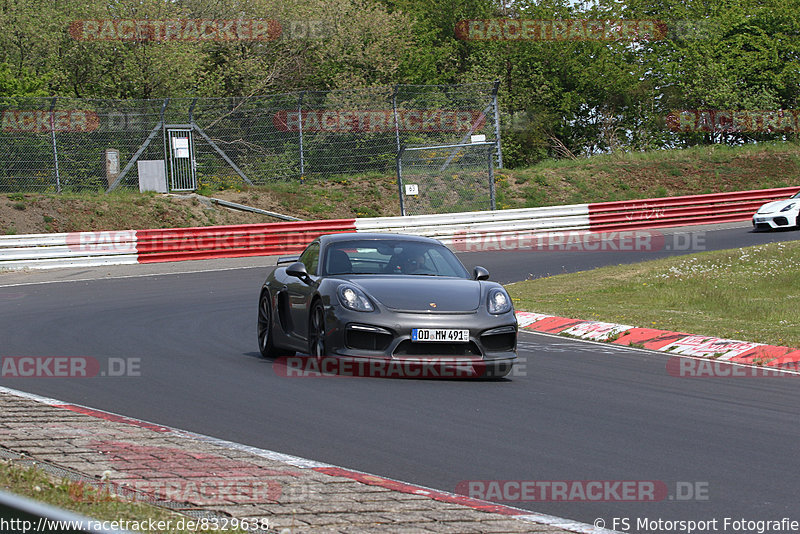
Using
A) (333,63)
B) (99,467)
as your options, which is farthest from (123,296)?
(333,63)

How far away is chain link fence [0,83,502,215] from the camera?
27.3 meters

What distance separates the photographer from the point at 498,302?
934 cm

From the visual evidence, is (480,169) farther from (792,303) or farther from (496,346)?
(496,346)

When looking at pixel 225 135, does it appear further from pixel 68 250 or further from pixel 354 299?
pixel 354 299

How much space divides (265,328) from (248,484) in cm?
578

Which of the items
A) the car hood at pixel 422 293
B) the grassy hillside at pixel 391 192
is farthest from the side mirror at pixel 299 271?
the grassy hillside at pixel 391 192

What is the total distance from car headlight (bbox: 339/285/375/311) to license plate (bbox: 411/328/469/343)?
464 millimetres

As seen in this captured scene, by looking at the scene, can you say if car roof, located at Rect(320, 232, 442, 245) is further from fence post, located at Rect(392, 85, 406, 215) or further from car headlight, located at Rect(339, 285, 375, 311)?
fence post, located at Rect(392, 85, 406, 215)

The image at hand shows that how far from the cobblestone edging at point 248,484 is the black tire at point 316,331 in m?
2.72

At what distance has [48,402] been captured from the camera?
7.54m

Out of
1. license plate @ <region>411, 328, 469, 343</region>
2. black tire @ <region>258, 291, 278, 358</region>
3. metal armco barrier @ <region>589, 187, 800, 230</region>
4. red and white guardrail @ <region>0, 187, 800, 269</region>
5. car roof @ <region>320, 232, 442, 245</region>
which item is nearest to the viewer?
license plate @ <region>411, 328, 469, 343</region>

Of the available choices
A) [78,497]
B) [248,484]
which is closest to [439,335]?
[248,484]

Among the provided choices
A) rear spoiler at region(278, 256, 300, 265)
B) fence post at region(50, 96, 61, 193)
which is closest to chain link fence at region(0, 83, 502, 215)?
fence post at region(50, 96, 61, 193)

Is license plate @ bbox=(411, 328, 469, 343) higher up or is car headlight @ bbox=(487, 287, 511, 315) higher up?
car headlight @ bbox=(487, 287, 511, 315)
